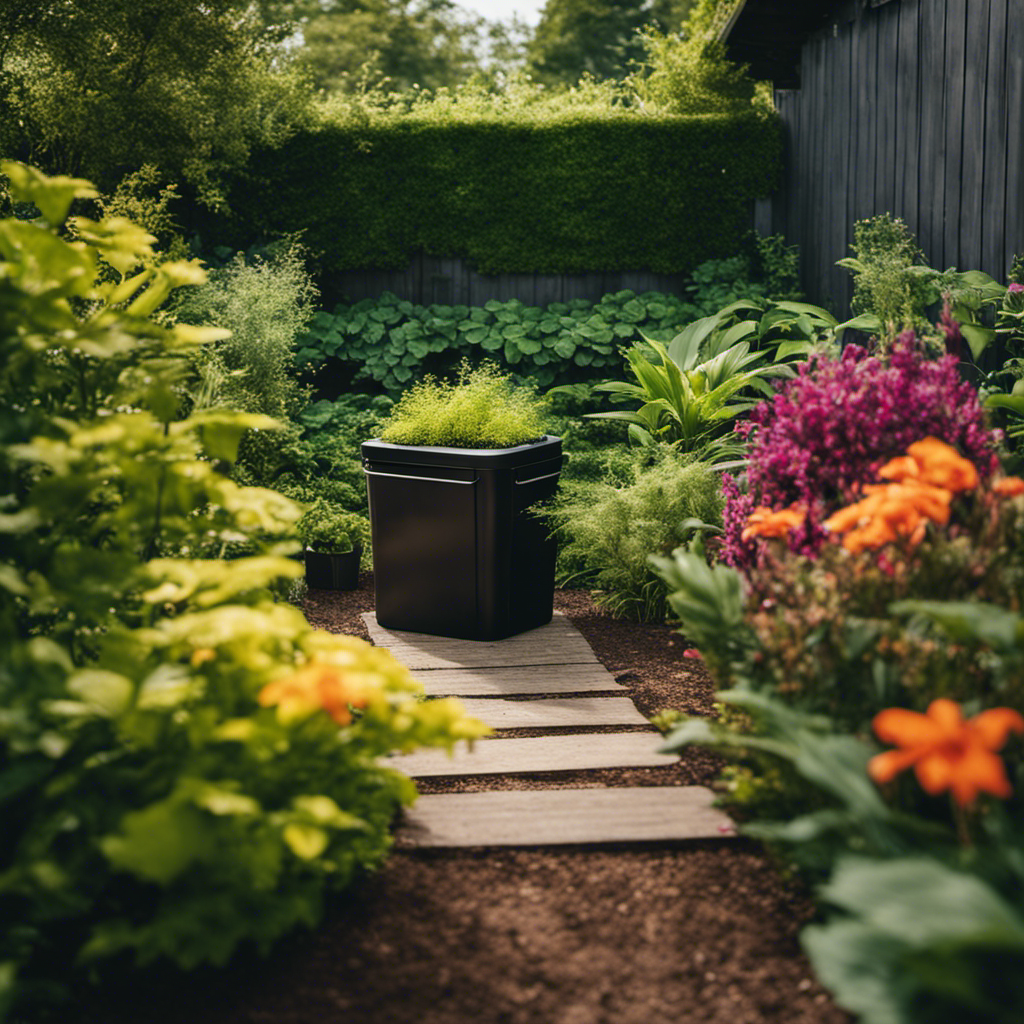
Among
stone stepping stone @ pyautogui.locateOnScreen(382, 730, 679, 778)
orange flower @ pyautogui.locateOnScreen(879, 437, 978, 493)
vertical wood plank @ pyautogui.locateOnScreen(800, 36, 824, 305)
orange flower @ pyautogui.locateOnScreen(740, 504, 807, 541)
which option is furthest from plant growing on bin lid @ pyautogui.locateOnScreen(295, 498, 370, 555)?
vertical wood plank @ pyautogui.locateOnScreen(800, 36, 824, 305)

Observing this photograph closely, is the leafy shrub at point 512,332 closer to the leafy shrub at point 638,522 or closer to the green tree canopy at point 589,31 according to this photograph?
the leafy shrub at point 638,522

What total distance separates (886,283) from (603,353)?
2303 millimetres

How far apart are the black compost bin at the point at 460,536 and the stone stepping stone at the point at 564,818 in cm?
147

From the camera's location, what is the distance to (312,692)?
155cm

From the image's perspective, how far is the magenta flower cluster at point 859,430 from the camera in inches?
99.8

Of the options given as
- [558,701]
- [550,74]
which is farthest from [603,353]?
[550,74]

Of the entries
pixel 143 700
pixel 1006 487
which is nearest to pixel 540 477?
pixel 1006 487

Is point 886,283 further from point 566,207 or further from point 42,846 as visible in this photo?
point 42,846

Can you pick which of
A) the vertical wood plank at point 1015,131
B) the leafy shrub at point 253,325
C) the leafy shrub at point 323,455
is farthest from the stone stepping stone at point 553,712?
the vertical wood plank at point 1015,131

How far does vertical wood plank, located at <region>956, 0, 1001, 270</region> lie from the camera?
15.3 feet

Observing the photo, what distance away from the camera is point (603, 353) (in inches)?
274

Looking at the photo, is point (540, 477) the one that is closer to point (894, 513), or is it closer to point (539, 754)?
point (539, 754)

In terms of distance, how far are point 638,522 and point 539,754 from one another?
1470 mm

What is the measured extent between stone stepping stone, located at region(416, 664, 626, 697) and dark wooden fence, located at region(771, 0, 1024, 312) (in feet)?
8.98
